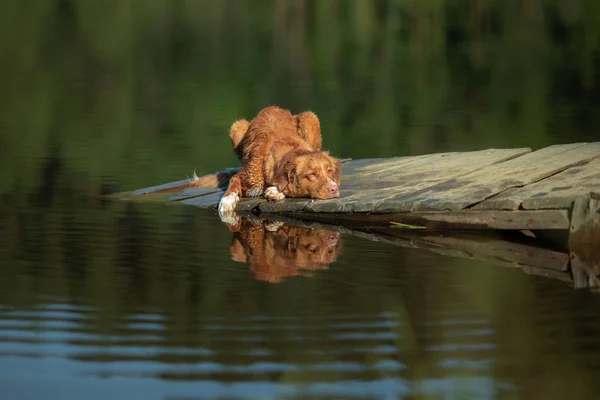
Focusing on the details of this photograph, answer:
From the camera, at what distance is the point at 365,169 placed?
44.1 ft

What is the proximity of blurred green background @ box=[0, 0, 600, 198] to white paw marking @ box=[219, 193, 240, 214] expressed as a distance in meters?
2.06

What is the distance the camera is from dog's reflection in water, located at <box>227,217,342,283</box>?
9.09m

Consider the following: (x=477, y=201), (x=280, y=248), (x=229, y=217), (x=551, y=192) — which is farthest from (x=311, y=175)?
(x=551, y=192)

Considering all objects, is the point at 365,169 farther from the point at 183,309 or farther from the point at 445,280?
the point at 183,309

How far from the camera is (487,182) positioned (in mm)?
10922

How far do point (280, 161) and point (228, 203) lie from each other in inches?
27.5

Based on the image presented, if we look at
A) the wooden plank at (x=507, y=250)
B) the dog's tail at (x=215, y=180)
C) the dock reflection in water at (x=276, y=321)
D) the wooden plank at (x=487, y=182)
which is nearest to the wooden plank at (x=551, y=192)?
the wooden plank at (x=487, y=182)

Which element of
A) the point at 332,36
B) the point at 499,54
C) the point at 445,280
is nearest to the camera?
the point at 445,280

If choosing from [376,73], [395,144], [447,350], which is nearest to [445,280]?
[447,350]

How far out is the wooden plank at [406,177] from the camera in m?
11.2

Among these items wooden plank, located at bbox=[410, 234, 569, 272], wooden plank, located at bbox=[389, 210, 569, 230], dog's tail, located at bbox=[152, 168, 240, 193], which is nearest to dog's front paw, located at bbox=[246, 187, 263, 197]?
dog's tail, located at bbox=[152, 168, 240, 193]

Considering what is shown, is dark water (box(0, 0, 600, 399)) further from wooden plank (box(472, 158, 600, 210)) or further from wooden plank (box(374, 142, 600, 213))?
wooden plank (box(472, 158, 600, 210))

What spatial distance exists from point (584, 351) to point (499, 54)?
26374mm

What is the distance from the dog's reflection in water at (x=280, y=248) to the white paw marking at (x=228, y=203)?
416 millimetres
